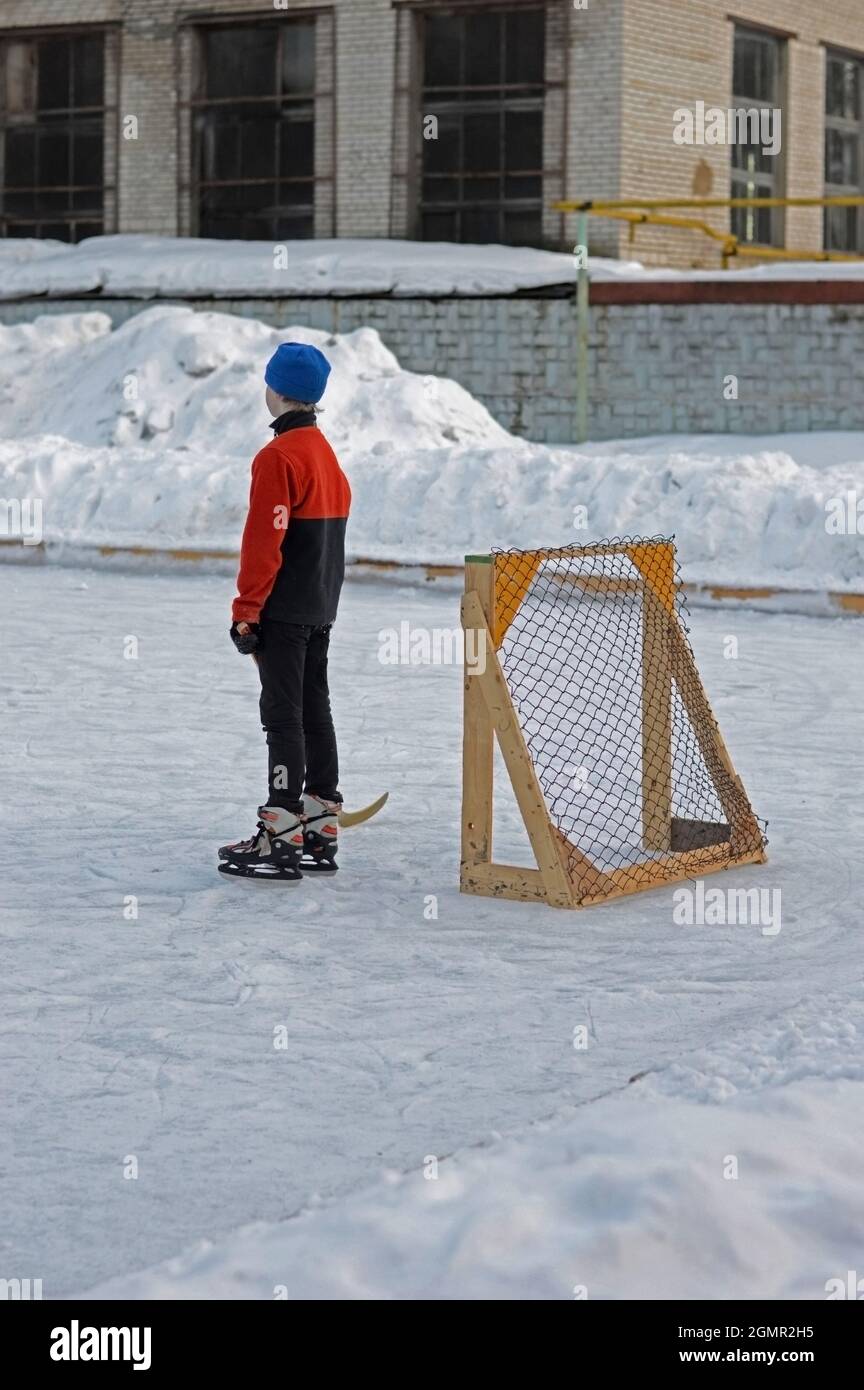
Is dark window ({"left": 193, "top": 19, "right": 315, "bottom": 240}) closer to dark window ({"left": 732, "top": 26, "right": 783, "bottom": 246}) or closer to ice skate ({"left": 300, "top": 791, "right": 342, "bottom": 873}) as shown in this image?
dark window ({"left": 732, "top": 26, "right": 783, "bottom": 246})

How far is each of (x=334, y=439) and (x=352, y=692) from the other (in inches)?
311

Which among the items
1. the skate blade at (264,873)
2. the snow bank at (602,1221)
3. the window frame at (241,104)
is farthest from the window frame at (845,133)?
the snow bank at (602,1221)

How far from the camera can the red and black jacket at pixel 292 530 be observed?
6.52 m

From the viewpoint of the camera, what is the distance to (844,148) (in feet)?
85.5

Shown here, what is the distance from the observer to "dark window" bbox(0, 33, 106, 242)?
2538cm

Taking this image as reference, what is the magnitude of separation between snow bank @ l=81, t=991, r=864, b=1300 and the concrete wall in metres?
16.5

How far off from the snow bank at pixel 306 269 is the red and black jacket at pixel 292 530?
14.3 metres

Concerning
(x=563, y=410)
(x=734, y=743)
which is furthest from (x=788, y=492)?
(x=563, y=410)

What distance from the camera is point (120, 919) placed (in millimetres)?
6199

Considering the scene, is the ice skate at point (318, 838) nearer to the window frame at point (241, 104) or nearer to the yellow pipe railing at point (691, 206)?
the yellow pipe railing at point (691, 206)

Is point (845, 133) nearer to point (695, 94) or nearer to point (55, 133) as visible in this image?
point (695, 94)

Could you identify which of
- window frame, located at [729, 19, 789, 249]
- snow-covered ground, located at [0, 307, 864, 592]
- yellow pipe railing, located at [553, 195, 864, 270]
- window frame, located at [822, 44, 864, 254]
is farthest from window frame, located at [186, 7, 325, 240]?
window frame, located at [822, 44, 864, 254]

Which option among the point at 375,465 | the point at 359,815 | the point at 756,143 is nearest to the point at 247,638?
the point at 359,815

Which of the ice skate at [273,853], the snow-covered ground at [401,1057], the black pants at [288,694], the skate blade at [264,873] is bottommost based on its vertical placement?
the snow-covered ground at [401,1057]
